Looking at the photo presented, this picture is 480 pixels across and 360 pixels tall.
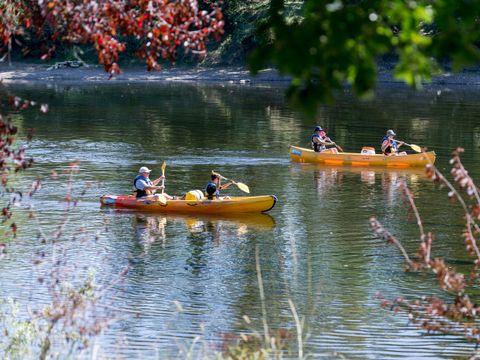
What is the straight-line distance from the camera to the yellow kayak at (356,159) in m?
32.0

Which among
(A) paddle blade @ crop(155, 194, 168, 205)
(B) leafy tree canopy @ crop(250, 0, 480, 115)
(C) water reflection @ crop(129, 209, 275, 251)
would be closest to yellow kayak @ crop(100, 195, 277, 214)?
(A) paddle blade @ crop(155, 194, 168, 205)

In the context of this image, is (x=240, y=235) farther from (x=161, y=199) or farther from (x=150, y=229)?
(x=161, y=199)

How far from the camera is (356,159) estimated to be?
3253 cm

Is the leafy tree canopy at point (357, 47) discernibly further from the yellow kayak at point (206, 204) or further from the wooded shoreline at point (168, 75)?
the wooded shoreline at point (168, 75)

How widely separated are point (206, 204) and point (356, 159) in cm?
917

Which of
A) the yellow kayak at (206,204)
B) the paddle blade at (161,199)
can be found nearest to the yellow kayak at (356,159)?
the yellow kayak at (206,204)

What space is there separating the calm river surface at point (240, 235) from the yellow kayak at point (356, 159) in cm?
37

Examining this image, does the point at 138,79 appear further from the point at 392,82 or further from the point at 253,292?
the point at 253,292

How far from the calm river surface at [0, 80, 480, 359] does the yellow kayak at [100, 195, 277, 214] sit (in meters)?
0.27

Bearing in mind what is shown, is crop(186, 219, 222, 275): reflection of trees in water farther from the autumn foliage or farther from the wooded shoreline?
the wooded shoreline

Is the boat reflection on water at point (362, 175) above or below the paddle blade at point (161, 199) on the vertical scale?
below

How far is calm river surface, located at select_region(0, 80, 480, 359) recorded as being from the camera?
15.5 metres

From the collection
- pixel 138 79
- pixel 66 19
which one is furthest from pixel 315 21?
pixel 138 79

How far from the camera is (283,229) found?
23281mm
